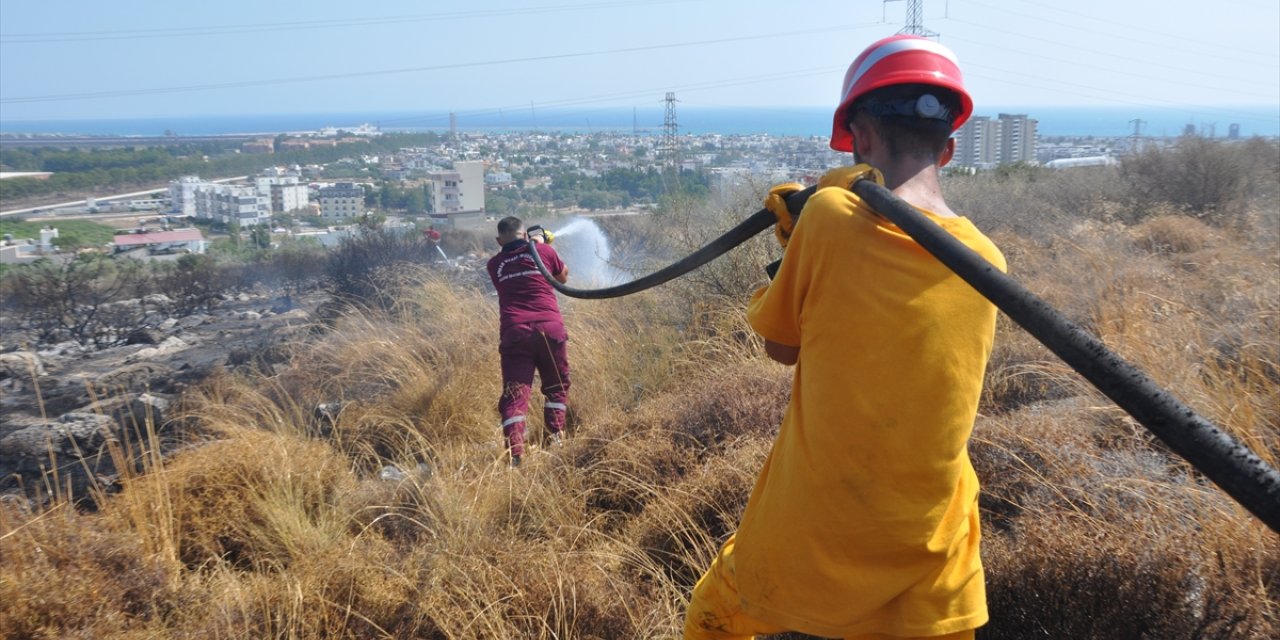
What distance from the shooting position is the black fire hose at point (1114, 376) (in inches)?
43.0

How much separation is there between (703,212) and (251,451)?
6.94 m

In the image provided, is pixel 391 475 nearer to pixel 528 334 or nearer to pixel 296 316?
pixel 528 334

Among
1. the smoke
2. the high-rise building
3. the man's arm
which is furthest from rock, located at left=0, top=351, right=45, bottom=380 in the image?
the high-rise building

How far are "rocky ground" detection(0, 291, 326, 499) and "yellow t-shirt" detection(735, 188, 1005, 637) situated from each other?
12.3 feet

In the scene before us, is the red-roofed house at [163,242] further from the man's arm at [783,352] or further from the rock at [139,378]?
the man's arm at [783,352]

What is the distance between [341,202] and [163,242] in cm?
364

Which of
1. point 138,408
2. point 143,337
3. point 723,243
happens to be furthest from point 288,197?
point 723,243

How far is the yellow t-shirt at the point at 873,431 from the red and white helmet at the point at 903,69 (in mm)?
243

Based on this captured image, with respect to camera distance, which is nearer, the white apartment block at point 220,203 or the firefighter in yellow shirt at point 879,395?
the firefighter in yellow shirt at point 879,395

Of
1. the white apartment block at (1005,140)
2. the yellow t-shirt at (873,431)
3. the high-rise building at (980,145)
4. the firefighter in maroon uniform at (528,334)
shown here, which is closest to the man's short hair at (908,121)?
the yellow t-shirt at (873,431)

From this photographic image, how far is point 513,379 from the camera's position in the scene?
6.03 metres

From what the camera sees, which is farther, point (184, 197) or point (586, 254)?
point (184, 197)

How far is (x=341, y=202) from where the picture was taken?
689 inches

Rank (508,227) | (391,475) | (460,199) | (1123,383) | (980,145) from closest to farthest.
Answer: (1123,383)
(391,475)
(508,227)
(460,199)
(980,145)
